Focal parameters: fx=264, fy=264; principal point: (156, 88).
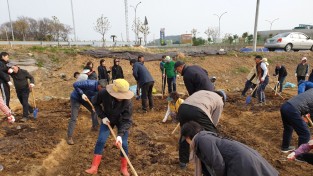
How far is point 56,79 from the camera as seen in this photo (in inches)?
445

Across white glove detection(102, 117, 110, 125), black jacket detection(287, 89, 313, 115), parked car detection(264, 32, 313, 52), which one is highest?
parked car detection(264, 32, 313, 52)

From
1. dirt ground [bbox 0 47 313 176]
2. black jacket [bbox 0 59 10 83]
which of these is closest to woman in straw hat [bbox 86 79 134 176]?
dirt ground [bbox 0 47 313 176]

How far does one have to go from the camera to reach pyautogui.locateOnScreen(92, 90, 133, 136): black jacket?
148 inches

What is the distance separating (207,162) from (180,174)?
1975 millimetres

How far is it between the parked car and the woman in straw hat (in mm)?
15297

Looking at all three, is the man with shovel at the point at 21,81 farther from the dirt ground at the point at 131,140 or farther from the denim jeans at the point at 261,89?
the denim jeans at the point at 261,89

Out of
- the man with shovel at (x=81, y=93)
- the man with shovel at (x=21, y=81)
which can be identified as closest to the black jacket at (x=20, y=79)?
the man with shovel at (x=21, y=81)

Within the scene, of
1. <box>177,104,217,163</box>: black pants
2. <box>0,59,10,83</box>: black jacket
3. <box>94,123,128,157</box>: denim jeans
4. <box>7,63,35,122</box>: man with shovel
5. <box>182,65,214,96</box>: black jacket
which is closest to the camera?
<box>177,104,217,163</box>: black pants

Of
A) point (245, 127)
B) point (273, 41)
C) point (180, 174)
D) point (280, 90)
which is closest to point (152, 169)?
point (180, 174)

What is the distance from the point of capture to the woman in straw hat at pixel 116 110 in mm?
3592

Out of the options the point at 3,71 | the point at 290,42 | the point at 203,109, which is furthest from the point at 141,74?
the point at 290,42

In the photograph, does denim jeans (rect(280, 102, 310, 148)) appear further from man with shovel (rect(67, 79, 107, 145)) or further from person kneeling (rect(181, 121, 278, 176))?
man with shovel (rect(67, 79, 107, 145))

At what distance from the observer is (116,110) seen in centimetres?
379

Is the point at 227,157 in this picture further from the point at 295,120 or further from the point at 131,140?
the point at 131,140
